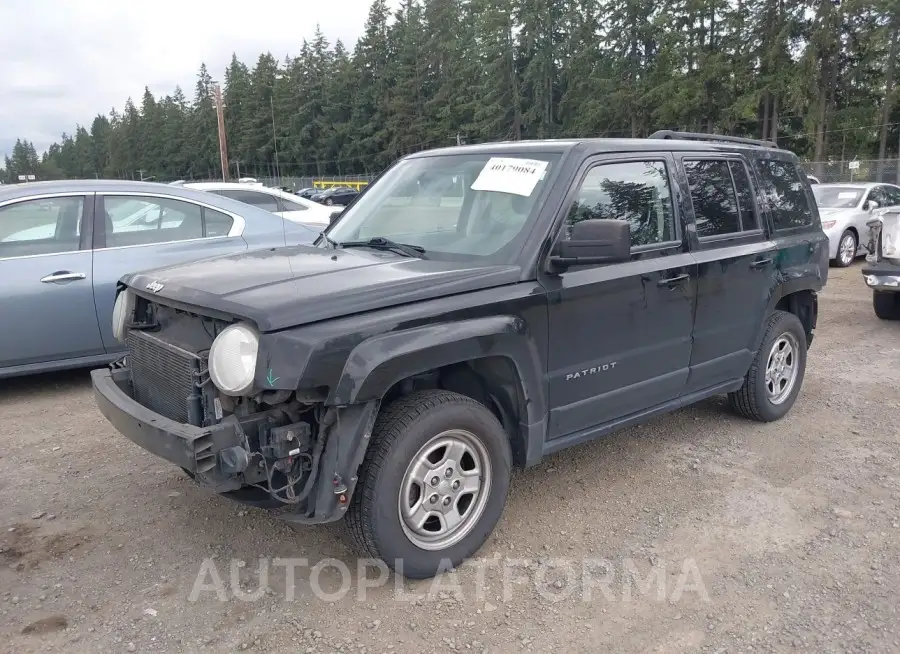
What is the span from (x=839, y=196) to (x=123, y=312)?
13.4m

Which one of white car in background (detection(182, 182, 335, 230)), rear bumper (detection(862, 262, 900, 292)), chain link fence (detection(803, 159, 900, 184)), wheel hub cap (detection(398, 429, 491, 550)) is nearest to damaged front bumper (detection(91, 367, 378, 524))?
wheel hub cap (detection(398, 429, 491, 550))

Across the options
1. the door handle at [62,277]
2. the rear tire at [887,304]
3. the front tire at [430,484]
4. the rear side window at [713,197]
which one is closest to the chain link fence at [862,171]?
the rear tire at [887,304]

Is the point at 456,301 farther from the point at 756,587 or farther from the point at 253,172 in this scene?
the point at 253,172

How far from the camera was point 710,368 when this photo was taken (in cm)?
442

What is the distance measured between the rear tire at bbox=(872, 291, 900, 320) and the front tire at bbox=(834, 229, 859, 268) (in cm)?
466

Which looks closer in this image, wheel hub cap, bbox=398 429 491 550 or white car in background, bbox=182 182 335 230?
wheel hub cap, bbox=398 429 491 550

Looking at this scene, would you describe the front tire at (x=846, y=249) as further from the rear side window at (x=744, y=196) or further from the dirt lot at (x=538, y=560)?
the rear side window at (x=744, y=196)

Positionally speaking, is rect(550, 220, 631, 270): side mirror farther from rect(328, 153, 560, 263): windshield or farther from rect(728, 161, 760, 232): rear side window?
rect(728, 161, 760, 232): rear side window

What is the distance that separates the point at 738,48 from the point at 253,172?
69.6 m

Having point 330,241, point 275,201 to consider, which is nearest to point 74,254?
point 330,241

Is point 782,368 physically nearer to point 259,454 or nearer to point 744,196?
point 744,196

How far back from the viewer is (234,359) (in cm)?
272

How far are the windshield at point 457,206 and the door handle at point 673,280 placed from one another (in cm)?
87

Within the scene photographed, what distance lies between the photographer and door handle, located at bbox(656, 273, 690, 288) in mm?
3918
